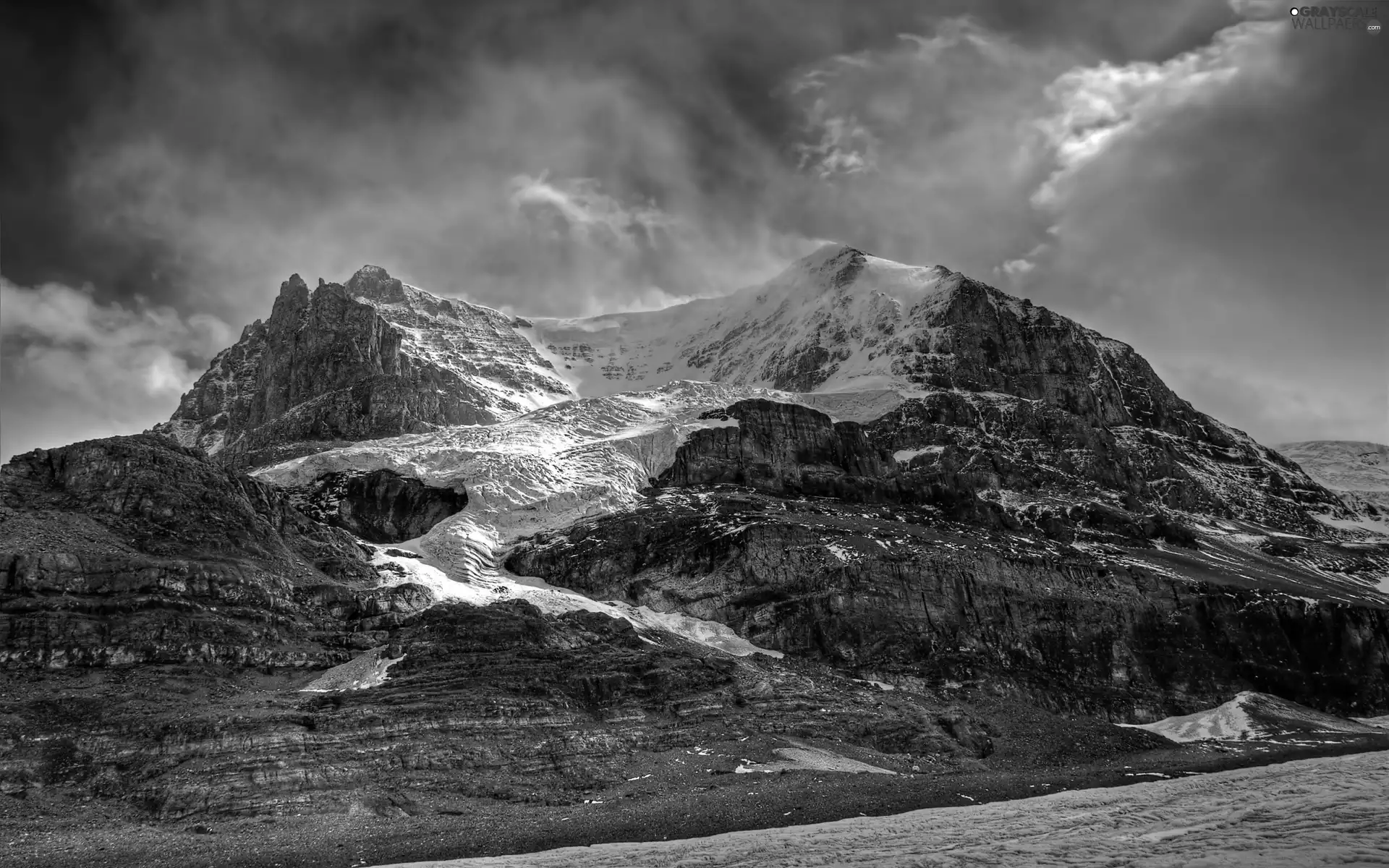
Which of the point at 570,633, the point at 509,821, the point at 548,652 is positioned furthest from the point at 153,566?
the point at 509,821

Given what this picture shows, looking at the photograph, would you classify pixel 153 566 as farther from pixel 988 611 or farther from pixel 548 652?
pixel 988 611

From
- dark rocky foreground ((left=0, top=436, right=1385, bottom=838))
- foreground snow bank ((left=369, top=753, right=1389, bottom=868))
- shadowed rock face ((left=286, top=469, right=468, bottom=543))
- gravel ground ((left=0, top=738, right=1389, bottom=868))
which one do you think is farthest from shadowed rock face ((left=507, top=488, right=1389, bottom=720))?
foreground snow bank ((left=369, top=753, right=1389, bottom=868))

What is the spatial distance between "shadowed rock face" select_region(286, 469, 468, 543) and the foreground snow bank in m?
135

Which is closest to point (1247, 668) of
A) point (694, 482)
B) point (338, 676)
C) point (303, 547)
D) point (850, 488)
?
point (850, 488)

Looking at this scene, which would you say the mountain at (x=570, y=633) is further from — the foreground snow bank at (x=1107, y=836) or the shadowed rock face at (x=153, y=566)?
the foreground snow bank at (x=1107, y=836)

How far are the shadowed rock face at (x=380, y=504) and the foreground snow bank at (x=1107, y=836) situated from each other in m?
135

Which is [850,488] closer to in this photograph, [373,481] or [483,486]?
[483,486]

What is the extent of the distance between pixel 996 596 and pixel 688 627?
47424 mm

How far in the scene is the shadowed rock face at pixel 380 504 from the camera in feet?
589

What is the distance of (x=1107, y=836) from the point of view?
94.0ft

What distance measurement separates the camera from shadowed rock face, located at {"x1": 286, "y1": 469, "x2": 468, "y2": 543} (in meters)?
180

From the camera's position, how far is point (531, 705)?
9312 cm

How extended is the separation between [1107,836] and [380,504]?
17267cm

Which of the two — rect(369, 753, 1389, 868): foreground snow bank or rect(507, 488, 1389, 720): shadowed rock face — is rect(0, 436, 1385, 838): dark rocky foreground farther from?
rect(369, 753, 1389, 868): foreground snow bank
